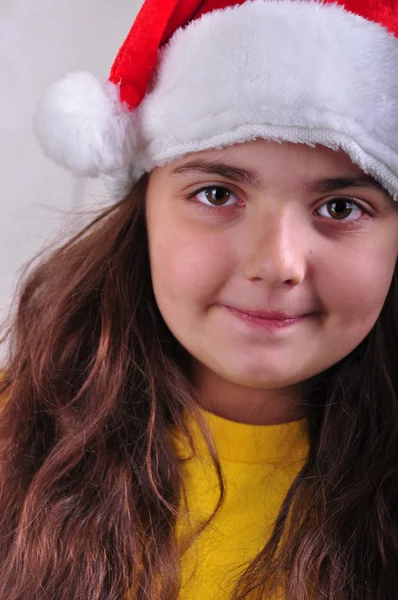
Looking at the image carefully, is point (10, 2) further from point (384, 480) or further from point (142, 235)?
point (384, 480)

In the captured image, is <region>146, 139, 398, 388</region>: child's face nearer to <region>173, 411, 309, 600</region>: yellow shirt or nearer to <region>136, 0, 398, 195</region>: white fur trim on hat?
<region>136, 0, 398, 195</region>: white fur trim on hat

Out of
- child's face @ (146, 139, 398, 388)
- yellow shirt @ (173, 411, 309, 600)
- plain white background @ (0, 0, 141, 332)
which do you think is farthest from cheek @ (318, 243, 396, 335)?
plain white background @ (0, 0, 141, 332)

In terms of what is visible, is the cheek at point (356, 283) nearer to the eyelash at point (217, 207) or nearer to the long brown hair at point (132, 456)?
the eyelash at point (217, 207)

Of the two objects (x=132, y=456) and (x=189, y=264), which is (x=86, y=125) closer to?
(x=189, y=264)

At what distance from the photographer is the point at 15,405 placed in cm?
122

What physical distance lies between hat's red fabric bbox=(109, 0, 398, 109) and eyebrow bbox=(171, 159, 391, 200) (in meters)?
0.13

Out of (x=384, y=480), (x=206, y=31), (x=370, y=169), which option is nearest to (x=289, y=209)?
(x=370, y=169)

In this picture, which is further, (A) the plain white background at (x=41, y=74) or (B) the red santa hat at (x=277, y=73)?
(A) the plain white background at (x=41, y=74)

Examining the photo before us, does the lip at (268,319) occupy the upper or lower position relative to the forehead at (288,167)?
lower

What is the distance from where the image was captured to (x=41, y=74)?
1477 mm

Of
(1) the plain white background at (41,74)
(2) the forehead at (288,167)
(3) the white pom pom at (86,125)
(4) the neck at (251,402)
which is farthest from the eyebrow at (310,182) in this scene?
(1) the plain white background at (41,74)

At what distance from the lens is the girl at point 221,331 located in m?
0.94

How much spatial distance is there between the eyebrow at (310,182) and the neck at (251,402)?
306 millimetres

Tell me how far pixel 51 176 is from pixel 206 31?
0.63m
